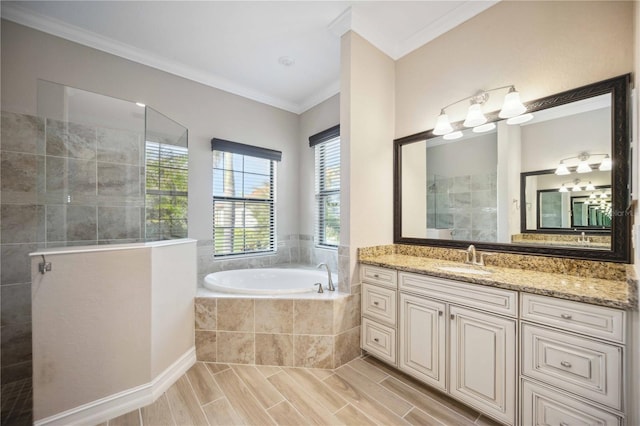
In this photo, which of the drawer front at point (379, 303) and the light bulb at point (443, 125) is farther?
the light bulb at point (443, 125)

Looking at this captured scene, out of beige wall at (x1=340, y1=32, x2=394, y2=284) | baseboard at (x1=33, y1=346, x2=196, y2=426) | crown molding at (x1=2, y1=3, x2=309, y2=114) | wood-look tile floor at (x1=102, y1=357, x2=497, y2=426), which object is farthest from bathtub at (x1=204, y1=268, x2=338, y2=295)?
crown molding at (x1=2, y1=3, x2=309, y2=114)

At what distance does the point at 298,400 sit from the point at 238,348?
2.26 feet

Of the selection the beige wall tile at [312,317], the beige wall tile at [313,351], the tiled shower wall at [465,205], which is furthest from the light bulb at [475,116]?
the beige wall tile at [313,351]

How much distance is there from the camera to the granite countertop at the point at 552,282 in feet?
3.73

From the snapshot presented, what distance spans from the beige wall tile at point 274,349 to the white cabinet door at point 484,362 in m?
1.19

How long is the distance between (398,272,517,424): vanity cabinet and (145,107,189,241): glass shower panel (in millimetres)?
1933

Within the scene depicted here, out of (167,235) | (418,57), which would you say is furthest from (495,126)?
(167,235)

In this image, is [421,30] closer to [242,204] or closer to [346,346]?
[242,204]

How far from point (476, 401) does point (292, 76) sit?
3384 millimetres

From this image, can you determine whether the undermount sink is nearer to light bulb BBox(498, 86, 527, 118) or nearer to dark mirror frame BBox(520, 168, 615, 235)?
dark mirror frame BBox(520, 168, 615, 235)

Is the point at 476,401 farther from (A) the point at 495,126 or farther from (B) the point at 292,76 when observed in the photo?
(B) the point at 292,76

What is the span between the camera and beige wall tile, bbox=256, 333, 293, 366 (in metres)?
2.09

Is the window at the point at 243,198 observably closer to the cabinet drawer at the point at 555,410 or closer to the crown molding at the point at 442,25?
the crown molding at the point at 442,25

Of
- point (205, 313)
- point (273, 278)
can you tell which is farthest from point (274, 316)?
point (273, 278)
